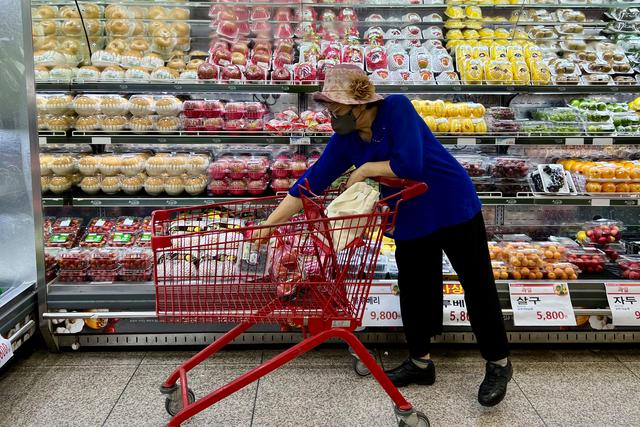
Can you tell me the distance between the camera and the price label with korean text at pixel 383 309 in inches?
117

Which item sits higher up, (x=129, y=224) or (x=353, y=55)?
(x=353, y=55)

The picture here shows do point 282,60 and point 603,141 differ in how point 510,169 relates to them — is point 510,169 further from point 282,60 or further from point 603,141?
point 282,60

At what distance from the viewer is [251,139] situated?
3367 millimetres

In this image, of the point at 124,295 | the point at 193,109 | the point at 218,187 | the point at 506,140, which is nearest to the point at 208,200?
the point at 218,187

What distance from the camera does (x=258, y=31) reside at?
371cm

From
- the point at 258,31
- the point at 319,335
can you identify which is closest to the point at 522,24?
the point at 258,31

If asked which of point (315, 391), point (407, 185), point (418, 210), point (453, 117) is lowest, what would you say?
Result: point (315, 391)

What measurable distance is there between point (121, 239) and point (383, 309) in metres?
1.56

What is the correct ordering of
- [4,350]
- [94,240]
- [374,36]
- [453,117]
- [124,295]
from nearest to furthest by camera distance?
1. [4,350]
2. [124,295]
3. [94,240]
4. [453,117]
5. [374,36]

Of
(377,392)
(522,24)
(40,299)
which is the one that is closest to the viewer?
(377,392)

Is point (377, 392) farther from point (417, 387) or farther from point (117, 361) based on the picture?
point (117, 361)

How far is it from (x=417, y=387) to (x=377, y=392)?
212 millimetres

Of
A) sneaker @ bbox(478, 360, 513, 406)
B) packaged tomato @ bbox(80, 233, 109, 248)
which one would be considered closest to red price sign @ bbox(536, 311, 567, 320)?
sneaker @ bbox(478, 360, 513, 406)

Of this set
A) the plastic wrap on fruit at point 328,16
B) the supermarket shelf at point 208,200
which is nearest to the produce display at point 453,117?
the supermarket shelf at point 208,200
